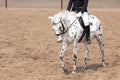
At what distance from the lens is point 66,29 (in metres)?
10.4

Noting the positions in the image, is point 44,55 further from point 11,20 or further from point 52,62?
point 11,20

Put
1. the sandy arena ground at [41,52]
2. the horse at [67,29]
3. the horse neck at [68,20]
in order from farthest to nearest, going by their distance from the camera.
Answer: the sandy arena ground at [41,52] < the horse neck at [68,20] < the horse at [67,29]

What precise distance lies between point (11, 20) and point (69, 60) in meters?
9.30

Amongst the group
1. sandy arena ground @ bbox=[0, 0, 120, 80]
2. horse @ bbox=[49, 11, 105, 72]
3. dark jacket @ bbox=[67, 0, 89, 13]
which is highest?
dark jacket @ bbox=[67, 0, 89, 13]

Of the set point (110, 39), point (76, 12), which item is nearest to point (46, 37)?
point (110, 39)

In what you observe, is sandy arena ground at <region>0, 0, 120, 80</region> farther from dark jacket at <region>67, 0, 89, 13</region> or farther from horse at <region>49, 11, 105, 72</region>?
dark jacket at <region>67, 0, 89, 13</region>

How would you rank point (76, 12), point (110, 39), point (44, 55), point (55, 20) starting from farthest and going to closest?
point (110, 39)
point (44, 55)
point (76, 12)
point (55, 20)

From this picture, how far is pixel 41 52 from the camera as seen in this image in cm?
1403

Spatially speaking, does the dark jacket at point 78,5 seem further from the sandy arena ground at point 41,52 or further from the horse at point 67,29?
the sandy arena ground at point 41,52

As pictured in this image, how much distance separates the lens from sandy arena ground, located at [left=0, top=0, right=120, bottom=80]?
10.6 metres

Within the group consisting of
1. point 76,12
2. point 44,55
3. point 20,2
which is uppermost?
point 76,12

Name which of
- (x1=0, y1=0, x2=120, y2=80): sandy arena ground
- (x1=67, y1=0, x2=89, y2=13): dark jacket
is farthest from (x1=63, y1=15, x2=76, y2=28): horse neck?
(x1=0, y1=0, x2=120, y2=80): sandy arena ground

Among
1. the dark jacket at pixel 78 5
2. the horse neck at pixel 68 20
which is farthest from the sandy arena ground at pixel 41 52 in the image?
the dark jacket at pixel 78 5

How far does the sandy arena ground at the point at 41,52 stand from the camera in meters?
10.6
